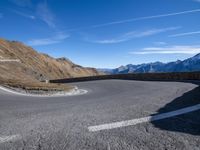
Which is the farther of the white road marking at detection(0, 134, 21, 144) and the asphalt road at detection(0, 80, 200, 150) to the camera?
the white road marking at detection(0, 134, 21, 144)

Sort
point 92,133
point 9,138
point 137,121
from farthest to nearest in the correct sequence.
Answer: point 137,121, point 92,133, point 9,138

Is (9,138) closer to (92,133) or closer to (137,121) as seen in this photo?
(92,133)

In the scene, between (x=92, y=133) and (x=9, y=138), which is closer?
(x=9, y=138)

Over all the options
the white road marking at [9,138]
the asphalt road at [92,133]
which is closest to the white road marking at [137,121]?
the asphalt road at [92,133]

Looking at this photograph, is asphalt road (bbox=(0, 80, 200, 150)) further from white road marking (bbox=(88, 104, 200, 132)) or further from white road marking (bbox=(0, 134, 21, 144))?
white road marking (bbox=(88, 104, 200, 132))

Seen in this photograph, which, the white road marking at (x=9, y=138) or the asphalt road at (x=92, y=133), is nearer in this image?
the asphalt road at (x=92, y=133)

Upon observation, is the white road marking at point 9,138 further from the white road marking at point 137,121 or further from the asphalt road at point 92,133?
the white road marking at point 137,121

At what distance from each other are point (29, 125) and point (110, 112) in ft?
8.52

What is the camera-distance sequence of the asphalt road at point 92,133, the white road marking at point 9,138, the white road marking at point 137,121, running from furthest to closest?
1. the white road marking at point 137,121
2. the white road marking at point 9,138
3. the asphalt road at point 92,133

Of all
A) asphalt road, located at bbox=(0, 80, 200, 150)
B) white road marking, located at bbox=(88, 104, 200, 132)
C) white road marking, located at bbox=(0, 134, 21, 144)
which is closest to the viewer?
asphalt road, located at bbox=(0, 80, 200, 150)

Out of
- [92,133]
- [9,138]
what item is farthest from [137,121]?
[9,138]

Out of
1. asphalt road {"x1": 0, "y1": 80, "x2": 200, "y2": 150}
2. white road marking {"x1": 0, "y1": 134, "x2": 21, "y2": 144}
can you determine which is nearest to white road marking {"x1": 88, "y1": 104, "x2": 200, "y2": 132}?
asphalt road {"x1": 0, "y1": 80, "x2": 200, "y2": 150}

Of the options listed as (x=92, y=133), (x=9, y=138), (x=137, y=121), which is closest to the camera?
(x=9, y=138)

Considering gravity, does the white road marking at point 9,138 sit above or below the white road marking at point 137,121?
above
